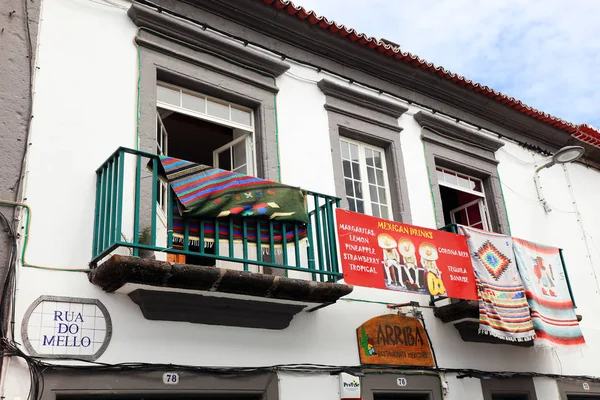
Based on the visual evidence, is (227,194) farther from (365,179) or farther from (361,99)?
(361,99)

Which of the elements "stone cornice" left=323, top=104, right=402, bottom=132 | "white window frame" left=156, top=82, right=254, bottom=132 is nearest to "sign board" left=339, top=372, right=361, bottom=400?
"white window frame" left=156, top=82, right=254, bottom=132

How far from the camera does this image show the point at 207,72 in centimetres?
657

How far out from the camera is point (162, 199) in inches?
239

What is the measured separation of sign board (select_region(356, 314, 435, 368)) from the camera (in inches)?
255

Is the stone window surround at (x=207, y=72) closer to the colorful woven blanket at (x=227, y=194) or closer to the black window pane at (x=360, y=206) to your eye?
the colorful woven blanket at (x=227, y=194)

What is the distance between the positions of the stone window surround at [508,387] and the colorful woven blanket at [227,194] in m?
3.05

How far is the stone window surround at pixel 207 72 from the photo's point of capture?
6.09 m

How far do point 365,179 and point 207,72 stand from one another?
2.27 meters

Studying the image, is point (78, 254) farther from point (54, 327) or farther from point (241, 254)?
point (241, 254)

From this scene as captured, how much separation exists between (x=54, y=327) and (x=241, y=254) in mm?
1902

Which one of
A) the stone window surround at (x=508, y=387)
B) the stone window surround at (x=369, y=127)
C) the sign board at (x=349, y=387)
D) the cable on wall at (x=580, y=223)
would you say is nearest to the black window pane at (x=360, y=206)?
the stone window surround at (x=369, y=127)

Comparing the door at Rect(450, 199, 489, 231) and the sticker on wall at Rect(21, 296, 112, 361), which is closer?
the sticker on wall at Rect(21, 296, 112, 361)

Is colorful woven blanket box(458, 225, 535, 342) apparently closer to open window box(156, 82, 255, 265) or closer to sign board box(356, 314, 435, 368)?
sign board box(356, 314, 435, 368)

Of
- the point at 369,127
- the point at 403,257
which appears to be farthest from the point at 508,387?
the point at 369,127
